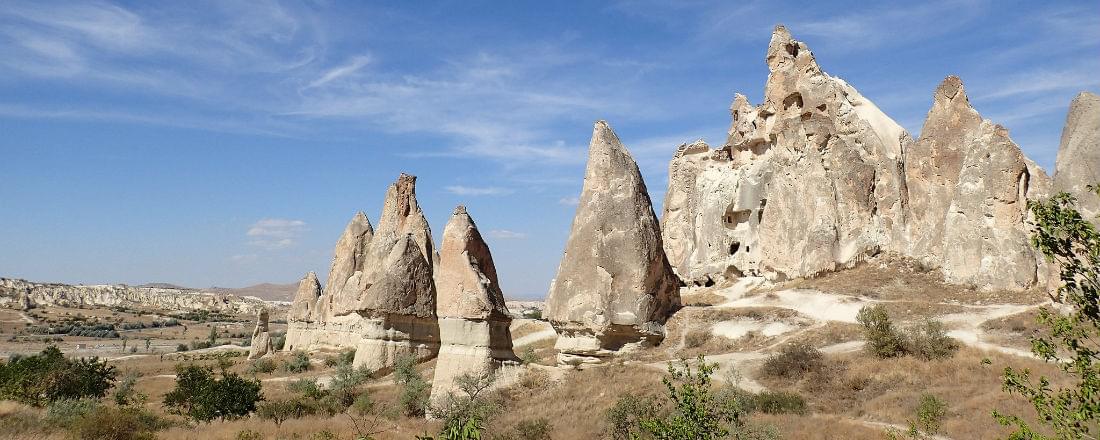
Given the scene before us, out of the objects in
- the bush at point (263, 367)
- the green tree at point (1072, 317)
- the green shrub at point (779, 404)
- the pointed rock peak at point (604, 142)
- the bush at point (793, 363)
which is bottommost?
the bush at point (263, 367)

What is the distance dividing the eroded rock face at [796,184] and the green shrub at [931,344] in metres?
11.2

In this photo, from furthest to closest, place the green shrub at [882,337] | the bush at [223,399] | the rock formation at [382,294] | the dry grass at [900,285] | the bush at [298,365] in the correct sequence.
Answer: the bush at [298,365]
the dry grass at [900,285]
the rock formation at [382,294]
the green shrub at [882,337]
the bush at [223,399]

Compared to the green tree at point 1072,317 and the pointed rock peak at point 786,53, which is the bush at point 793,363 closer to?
the green tree at point 1072,317

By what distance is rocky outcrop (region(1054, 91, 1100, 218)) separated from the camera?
22.3ft

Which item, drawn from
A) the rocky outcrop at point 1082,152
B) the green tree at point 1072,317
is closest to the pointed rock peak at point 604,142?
the rocky outcrop at point 1082,152

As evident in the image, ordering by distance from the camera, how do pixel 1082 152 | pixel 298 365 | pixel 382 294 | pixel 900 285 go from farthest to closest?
1. pixel 900 285
2. pixel 298 365
3. pixel 382 294
4. pixel 1082 152

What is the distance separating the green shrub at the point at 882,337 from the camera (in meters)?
13.9

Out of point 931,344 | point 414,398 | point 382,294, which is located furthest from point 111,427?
point 931,344

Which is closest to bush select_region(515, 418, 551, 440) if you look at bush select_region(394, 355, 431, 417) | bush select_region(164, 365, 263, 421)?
bush select_region(394, 355, 431, 417)

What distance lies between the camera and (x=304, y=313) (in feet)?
87.5

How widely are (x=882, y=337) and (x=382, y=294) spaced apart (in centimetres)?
1096

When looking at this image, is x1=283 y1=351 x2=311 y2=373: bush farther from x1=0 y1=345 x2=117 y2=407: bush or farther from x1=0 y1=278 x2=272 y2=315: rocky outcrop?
x1=0 y1=278 x2=272 y2=315: rocky outcrop

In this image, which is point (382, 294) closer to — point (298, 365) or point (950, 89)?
point (298, 365)

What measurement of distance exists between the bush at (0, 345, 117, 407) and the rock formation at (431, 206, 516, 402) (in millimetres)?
9152
